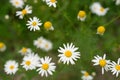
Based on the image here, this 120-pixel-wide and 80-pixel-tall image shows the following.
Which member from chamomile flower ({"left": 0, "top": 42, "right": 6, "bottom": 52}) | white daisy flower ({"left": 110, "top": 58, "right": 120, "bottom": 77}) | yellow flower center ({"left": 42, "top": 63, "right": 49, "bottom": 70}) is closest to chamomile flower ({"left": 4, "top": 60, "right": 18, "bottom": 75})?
chamomile flower ({"left": 0, "top": 42, "right": 6, "bottom": 52})

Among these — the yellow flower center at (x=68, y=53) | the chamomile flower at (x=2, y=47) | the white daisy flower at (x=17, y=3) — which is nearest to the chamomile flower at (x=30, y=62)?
the yellow flower center at (x=68, y=53)

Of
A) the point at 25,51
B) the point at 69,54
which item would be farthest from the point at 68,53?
the point at 25,51

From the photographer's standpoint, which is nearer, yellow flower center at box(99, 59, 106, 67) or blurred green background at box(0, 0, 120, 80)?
yellow flower center at box(99, 59, 106, 67)

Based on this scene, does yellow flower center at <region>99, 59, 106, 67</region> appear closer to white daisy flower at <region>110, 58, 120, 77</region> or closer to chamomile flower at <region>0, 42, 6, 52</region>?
white daisy flower at <region>110, 58, 120, 77</region>

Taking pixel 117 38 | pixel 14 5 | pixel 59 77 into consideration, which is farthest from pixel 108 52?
pixel 14 5

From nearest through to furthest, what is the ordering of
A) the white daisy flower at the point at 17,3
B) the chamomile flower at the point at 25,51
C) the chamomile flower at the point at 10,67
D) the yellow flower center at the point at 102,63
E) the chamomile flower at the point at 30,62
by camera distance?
the yellow flower center at the point at 102,63 → the chamomile flower at the point at 30,62 → the chamomile flower at the point at 10,67 → the chamomile flower at the point at 25,51 → the white daisy flower at the point at 17,3

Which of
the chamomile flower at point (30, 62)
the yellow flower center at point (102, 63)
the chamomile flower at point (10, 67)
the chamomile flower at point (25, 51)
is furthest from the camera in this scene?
the chamomile flower at point (25, 51)

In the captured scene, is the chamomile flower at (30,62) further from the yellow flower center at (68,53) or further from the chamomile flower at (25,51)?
the yellow flower center at (68,53)
